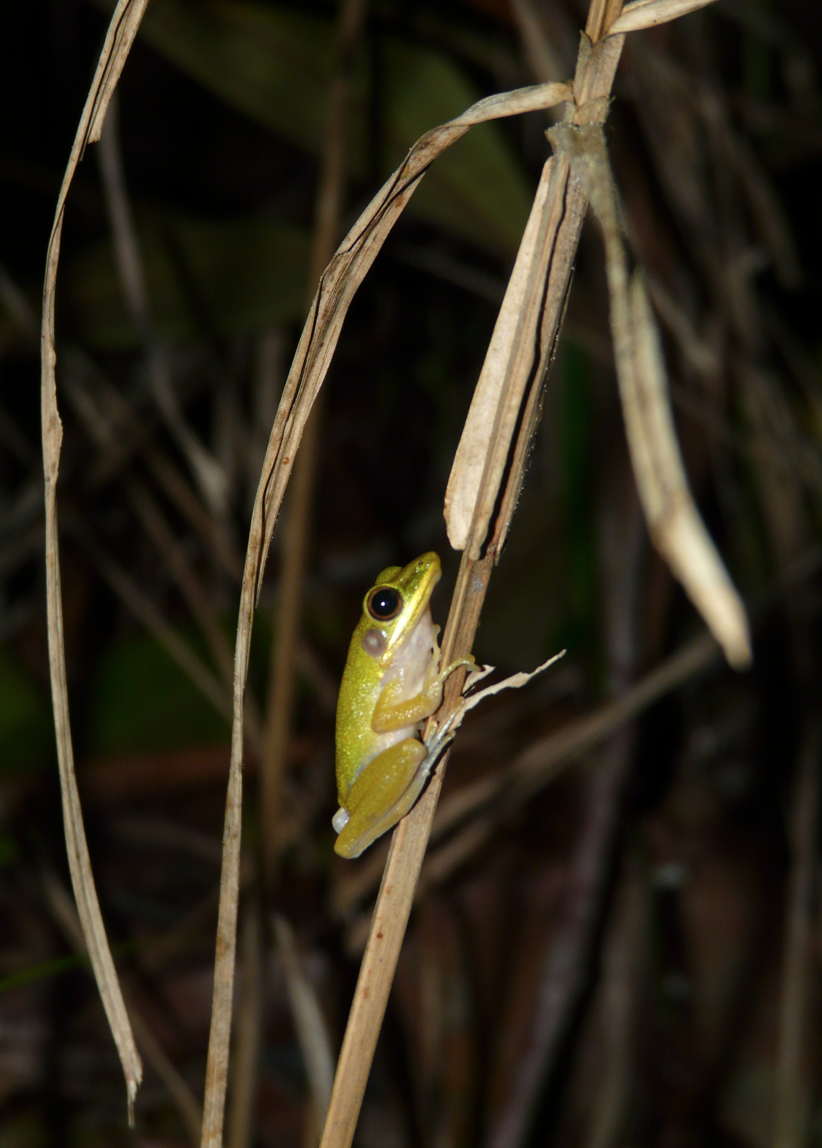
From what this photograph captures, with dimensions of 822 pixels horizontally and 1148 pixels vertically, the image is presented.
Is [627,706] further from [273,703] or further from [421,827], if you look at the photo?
[421,827]

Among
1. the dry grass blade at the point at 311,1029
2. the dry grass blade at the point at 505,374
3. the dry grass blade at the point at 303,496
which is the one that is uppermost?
the dry grass blade at the point at 303,496

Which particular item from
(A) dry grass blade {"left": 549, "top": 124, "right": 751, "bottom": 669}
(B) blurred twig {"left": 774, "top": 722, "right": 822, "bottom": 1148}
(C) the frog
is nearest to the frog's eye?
(C) the frog

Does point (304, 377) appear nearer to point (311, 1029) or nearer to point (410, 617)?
point (410, 617)

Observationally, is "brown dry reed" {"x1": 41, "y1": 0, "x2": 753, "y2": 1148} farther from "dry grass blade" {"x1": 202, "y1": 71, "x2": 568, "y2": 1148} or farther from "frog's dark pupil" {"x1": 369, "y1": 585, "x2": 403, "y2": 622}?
"frog's dark pupil" {"x1": 369, "y1": 585, "x2": 403, "y2": 622}

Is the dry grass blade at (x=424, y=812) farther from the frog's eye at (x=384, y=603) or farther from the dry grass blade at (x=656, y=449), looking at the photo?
the frog's eye at (x=384, y=603)

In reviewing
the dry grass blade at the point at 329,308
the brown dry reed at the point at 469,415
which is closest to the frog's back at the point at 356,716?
the brown dry reed at the point at 469,415

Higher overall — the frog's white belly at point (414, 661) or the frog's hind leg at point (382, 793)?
the frog's white belly at point (414, 661)
